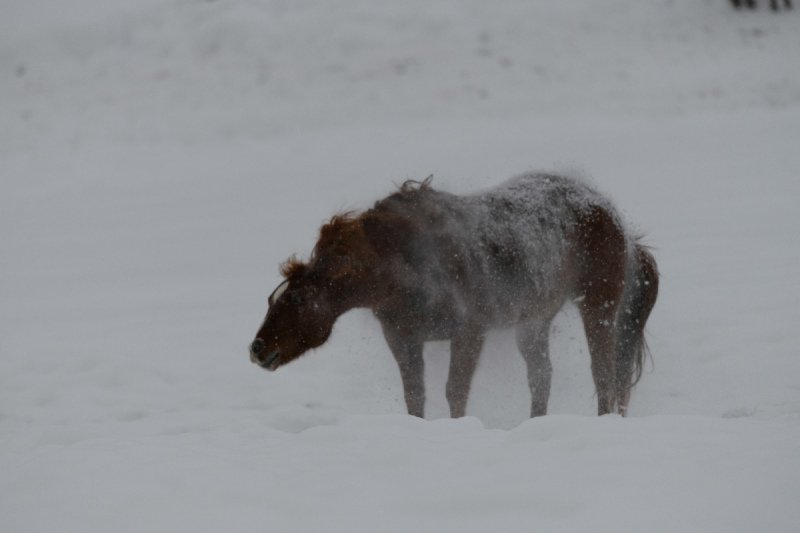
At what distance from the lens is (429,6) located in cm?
1666

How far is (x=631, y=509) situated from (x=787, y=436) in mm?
1024

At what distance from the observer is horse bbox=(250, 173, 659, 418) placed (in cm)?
466

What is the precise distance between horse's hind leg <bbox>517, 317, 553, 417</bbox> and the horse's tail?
0.50 m

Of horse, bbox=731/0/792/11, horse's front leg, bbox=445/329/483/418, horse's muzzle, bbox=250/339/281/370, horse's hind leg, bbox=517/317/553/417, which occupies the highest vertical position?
horse, bbox=731/0/792/11

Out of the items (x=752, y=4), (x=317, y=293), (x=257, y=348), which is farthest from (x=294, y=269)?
(x=752, y=4)

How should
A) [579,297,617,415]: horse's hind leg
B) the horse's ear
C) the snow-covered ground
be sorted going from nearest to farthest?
1. the snow-covered ground
2. the horse's ear
3. [579,297,617,415]: horse's hind leg

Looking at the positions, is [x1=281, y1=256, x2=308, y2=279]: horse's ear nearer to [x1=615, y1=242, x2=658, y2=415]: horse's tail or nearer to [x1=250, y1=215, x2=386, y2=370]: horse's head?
[x1=250, y1=215, x2=386, y2=370]: horse's head

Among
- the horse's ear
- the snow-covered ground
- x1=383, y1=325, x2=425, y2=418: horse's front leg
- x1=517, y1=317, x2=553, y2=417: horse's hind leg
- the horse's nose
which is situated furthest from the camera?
x1=517, y1=317, x2=553, y2=417: horse's hind leg

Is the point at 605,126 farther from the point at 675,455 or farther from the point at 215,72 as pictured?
the point at 675,455

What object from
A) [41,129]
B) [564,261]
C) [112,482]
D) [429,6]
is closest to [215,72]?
[41,129]

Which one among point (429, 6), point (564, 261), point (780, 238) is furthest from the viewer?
point (429, 6)

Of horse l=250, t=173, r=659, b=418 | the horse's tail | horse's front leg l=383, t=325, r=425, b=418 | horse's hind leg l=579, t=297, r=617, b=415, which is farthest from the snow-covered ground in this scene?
horse's front leg l=383, t=325, r=425, b=418

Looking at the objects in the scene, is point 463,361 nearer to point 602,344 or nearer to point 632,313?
point 602,344

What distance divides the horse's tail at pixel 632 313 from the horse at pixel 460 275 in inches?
4.5
